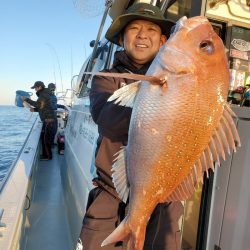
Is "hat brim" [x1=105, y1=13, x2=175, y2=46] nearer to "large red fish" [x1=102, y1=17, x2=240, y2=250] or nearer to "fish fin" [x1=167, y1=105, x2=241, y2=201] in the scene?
"large red fish" [x1=102, y1=17, x2=240, y2=250]

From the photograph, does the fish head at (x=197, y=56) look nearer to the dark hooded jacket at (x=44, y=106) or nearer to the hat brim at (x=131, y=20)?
the hat brim at (x=131, y=20)

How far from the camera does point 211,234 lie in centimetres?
252

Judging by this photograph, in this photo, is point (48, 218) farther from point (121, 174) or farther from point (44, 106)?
point (44, 106)

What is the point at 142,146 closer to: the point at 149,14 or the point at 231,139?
the point at 231,139

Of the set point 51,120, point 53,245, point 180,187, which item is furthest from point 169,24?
point 51,120

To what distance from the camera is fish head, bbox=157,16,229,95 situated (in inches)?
58.7

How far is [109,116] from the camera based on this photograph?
1866 millimetres

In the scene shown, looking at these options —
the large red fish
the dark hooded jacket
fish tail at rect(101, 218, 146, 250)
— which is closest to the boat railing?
fish tail at rect(101, 218, 146, 250)

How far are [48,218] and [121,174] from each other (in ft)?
11.9

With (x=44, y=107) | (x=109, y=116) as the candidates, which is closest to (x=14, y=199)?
(x=109, y=116)

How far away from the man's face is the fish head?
1.84ft

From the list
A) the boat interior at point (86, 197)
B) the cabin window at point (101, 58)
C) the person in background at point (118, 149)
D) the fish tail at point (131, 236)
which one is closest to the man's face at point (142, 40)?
the person in background at point (118, 149)

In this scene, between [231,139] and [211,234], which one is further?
[211,234]

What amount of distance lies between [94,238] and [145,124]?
1002 millimetres
